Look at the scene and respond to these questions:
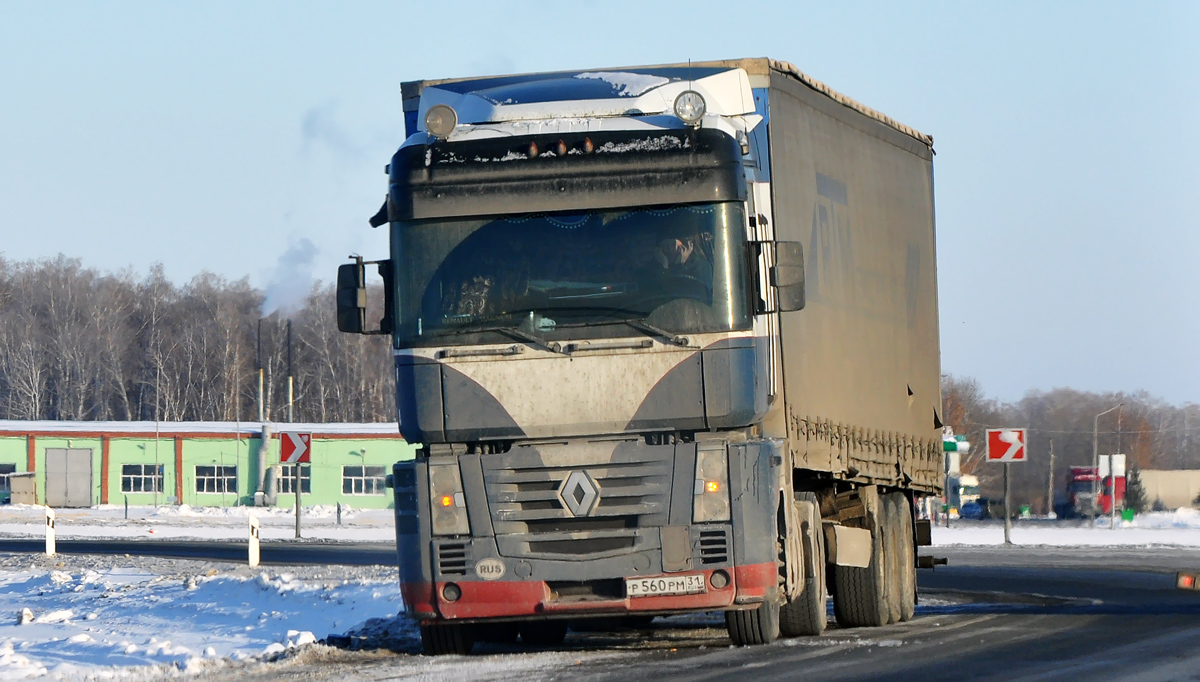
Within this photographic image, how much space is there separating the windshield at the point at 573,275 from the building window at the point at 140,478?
61.7 meters

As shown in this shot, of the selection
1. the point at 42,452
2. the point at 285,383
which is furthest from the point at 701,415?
the point at 285,383

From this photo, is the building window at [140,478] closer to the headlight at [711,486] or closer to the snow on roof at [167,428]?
the snow on roof at [167,428]

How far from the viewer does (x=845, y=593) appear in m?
14.9

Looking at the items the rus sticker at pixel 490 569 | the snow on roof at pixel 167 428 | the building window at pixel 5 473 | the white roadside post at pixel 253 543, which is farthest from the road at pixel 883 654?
the building window at pixel 5 473

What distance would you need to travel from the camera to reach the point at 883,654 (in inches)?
441

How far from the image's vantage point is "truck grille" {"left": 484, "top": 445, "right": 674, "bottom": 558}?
10.6m

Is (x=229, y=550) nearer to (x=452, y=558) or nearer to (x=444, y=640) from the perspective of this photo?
(x=444, y=640)

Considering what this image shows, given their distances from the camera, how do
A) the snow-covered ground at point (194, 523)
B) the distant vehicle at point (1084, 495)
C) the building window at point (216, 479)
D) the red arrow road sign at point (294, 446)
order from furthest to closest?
the distant vehicle at point (1084, 495) → the building window at point (216, 479) → the snow-covered ground at point (194, 523) → the red arrow road sign at point (294, 446)

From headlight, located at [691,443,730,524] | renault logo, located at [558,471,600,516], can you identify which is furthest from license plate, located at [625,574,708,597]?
renault logo, located at [558,471,600,516]

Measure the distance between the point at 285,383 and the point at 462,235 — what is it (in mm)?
87726

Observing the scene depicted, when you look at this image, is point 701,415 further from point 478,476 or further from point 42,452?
point 42,452

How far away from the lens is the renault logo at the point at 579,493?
10625mm

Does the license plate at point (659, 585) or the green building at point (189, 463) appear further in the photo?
the green building at point (189, 463)

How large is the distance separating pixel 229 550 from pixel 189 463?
123 feet
